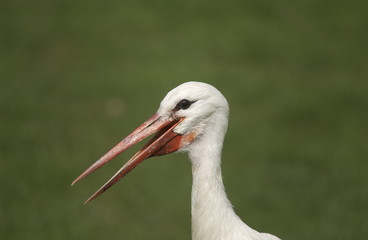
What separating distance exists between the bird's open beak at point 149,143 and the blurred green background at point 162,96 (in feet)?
11.8

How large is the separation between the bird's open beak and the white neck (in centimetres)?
17

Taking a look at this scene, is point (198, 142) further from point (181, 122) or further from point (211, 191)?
point (211, 191)

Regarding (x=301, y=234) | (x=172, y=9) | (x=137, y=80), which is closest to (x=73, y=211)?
(x=301, y=234)

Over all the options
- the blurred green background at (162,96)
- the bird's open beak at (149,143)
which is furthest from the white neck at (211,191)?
the blurred green background at (162,96)

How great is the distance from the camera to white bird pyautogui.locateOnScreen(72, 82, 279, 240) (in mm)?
3727

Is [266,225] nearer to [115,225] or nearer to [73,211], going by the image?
[115,225]

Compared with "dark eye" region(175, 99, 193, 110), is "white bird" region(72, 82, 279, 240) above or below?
below

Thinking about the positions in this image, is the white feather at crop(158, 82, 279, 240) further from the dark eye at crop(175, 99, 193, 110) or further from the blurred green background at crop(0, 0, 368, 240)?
the blurred green background at crop(0, 0, 368, 240)

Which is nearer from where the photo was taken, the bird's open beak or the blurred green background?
the bird's open beak

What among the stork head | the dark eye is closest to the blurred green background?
the stork head

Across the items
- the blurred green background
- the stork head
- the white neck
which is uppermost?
the stork head

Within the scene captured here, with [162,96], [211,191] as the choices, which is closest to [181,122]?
[211,191]

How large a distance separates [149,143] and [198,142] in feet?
1.16

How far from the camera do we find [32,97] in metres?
10.3
